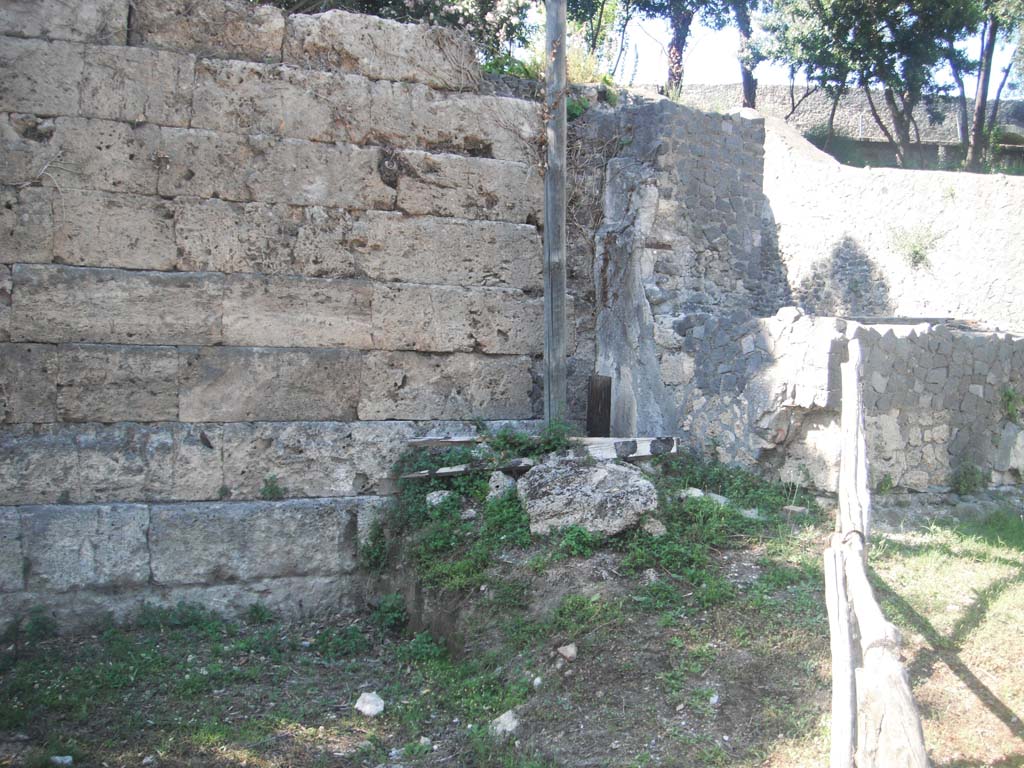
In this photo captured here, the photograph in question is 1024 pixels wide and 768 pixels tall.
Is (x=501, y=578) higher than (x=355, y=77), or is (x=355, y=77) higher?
(x=355, y=77)

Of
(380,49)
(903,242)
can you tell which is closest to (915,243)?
(903,242)

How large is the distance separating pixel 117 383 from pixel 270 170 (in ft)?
5.73

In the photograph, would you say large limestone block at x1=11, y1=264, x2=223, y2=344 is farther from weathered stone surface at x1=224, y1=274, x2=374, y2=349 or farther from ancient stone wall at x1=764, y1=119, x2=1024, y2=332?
ancient stone wall at x1=764, y1=119, x2=1024, y2=332

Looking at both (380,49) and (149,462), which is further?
(380,49)

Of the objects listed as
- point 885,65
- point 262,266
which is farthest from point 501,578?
point 885,65

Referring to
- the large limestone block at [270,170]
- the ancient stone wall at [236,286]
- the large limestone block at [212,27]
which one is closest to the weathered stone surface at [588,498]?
the ancient stone wall at [236,286]

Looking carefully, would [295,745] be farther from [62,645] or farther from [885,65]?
[885,65]

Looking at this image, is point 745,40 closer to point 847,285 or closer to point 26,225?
point 847,285

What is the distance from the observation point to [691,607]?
15.1 feet

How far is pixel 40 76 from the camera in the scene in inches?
218

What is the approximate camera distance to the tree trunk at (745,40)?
2195cm

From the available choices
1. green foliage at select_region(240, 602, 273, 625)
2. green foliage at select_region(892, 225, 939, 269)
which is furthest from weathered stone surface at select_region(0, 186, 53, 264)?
green foliage at select_region(892, 225, 939, 269)

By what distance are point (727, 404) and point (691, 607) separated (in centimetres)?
226

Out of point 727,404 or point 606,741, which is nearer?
point 606,741
